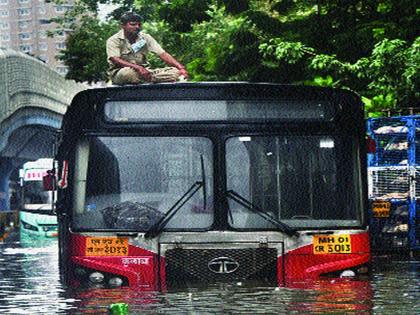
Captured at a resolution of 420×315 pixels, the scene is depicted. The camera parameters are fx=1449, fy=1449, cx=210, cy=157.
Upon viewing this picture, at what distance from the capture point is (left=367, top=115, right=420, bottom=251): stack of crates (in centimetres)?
2327

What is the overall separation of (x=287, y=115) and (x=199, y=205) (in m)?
1.23

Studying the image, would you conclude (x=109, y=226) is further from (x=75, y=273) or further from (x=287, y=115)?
(x=287, y=115)

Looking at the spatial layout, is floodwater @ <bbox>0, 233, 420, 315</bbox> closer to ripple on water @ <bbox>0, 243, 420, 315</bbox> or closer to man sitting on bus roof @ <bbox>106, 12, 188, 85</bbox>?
ripple on water @ <bbox>0, 243, 420, 315</bbox>

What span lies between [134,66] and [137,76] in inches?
4.4

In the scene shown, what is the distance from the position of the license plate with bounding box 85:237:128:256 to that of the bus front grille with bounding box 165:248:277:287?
0.43 m

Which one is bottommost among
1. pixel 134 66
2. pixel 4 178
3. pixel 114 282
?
pixel 114 282

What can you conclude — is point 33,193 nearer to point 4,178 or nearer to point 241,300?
point 4,178

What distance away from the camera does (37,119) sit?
70312mm

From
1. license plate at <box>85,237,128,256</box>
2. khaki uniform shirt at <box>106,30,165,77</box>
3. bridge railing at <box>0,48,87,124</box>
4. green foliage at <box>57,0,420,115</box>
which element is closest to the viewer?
license plate at <box>85,237,128,256</box>

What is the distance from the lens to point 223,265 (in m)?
13.7

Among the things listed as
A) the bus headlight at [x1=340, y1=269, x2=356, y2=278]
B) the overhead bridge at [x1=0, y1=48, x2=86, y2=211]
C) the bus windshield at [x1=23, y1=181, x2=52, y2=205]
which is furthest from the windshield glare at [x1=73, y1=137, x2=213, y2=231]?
the bus windshield at [x1=23, y1=181, x2=52, y2=205]

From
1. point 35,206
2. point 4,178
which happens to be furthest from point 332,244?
point 4,178

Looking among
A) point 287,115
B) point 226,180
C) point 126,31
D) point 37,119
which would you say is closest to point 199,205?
point 226,180

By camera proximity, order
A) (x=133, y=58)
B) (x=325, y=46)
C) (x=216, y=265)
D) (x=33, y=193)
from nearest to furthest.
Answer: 1. (x=216, y=265)
2. (x=133, y=58)
3. (x=325, y=46)
4. (x=33, y=193)
